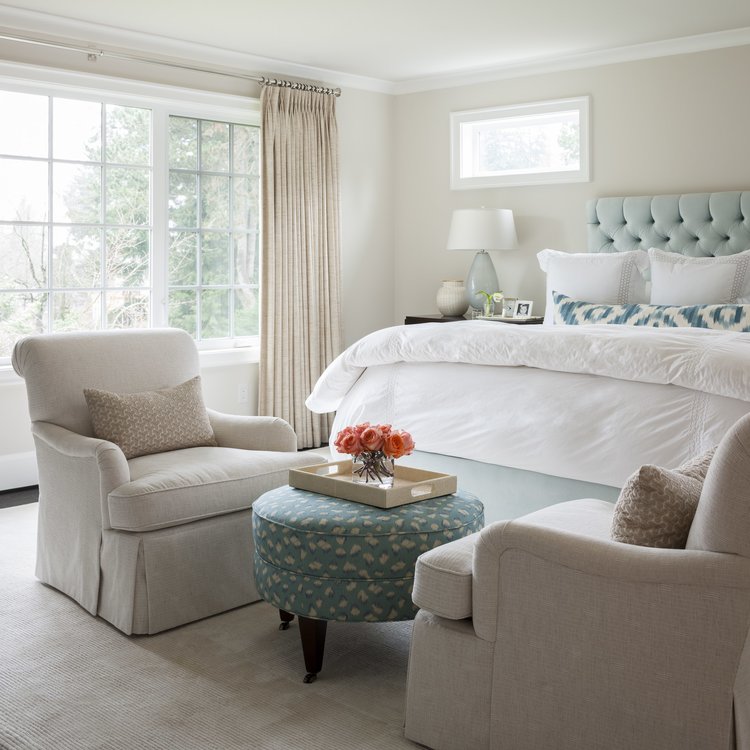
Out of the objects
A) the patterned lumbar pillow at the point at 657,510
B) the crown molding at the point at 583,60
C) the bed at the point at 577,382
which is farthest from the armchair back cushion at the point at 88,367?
the crown molding at the point at 583,60

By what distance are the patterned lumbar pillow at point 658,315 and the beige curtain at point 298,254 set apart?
185 cm

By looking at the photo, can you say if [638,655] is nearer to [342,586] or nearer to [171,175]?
[342,586]

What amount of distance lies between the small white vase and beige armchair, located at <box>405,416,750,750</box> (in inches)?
154

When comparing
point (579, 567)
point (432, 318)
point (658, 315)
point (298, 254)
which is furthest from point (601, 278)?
point (579, 567)

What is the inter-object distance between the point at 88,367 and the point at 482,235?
297 cm

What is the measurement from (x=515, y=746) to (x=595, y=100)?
4.40 meters

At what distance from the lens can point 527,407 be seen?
11.3 feet

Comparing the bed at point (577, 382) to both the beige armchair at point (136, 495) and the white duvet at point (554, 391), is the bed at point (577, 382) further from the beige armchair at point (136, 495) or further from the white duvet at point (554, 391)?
the beige armchair at point (136, 495)

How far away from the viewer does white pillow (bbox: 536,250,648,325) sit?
478cm

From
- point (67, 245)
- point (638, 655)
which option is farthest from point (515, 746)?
point (67, 245)

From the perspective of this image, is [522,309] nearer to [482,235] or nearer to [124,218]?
[482,235]

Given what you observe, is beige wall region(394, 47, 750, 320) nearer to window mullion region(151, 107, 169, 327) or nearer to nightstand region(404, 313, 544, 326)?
nightstand region(404, 313, 544, 326)

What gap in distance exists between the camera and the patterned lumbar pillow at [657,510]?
76.1 inches

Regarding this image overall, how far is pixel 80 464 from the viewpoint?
302 centimetres
